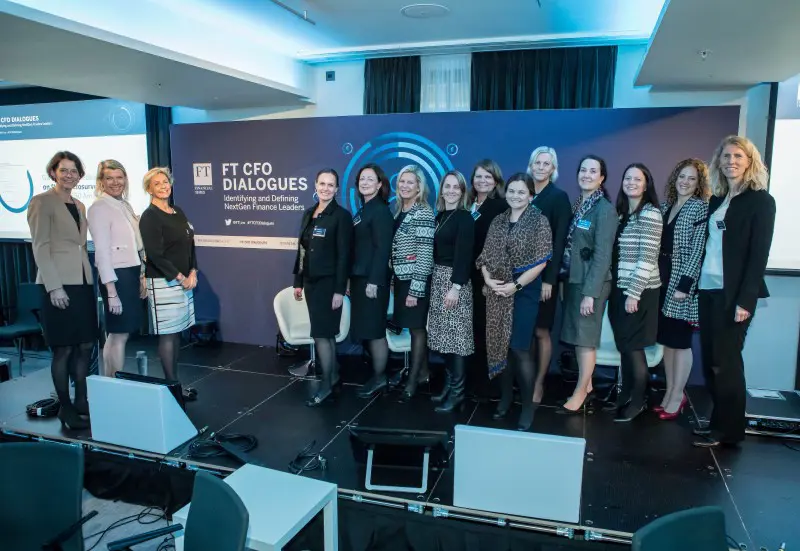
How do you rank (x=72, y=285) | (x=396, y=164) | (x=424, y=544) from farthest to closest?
(x=396, y=164), (x=72, y=285), (x=424, y=544)

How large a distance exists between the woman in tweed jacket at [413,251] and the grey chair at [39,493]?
197 centimetres

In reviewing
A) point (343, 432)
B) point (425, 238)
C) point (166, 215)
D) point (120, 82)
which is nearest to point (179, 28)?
point (120, 82)

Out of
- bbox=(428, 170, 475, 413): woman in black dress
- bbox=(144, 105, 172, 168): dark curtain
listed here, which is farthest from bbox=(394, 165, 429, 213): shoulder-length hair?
bbox=(144, 105, 172, 168): dark curtain

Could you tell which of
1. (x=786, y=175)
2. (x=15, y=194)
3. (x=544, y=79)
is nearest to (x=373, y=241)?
(x=544, y=79)

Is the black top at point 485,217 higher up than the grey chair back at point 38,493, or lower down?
higher up

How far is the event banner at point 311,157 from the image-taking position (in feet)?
12.8

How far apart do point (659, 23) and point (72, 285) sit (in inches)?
131

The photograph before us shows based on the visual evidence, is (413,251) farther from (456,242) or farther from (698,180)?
(698,180)

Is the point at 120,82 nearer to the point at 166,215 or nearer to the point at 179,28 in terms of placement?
the point at 179,28

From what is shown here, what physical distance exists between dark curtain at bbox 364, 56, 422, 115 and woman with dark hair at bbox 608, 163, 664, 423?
2266mm

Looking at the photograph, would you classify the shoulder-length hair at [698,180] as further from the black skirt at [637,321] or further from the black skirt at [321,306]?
the black skirt at [321,306]

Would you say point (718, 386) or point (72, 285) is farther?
point (72, 285)

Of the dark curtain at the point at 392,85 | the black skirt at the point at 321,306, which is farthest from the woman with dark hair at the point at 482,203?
the dark curtain at the point at 392,85

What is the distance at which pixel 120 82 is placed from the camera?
13.6 feet
